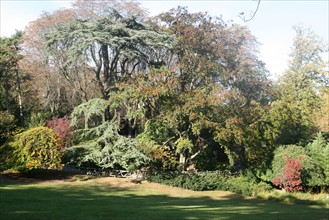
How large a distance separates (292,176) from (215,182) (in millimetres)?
5920

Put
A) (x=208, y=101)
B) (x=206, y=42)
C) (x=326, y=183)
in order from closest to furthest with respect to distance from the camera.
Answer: (x=326, y=183), (x=208, y=101), (x=206, y=42)

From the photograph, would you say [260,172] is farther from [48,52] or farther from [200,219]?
[48,52]

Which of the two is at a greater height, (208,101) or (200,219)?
(208,101)

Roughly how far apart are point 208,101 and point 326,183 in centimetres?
1016

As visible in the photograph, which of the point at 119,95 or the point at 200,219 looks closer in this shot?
the point at 200,219

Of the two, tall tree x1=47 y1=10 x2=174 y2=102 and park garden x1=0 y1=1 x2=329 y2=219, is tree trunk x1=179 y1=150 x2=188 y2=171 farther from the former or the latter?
tall tree x1=47 y1=10 x2=174 y2=102

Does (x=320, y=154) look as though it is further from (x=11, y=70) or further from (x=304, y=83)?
(x=11, y=70)

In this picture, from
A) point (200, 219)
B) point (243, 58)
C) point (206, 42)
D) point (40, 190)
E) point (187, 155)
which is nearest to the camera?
point (200, 219)

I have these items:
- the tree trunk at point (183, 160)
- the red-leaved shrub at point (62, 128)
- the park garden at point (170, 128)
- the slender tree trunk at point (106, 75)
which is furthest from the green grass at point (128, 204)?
the slender tree trunk at point (106, 75)

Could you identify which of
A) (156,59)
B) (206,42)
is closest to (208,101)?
(206,42)

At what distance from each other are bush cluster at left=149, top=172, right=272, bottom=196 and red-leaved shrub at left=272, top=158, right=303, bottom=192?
1.64m

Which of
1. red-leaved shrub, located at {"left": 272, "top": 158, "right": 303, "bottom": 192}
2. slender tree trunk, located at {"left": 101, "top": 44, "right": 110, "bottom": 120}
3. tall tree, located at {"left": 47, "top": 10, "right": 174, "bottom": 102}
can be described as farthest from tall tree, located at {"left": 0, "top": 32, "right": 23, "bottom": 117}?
red-leaved shrub, located at {"left": 272, "top": 158, "right": 303, "bottom": 192}

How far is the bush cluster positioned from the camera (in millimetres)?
26672

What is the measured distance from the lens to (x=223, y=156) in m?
37.2
